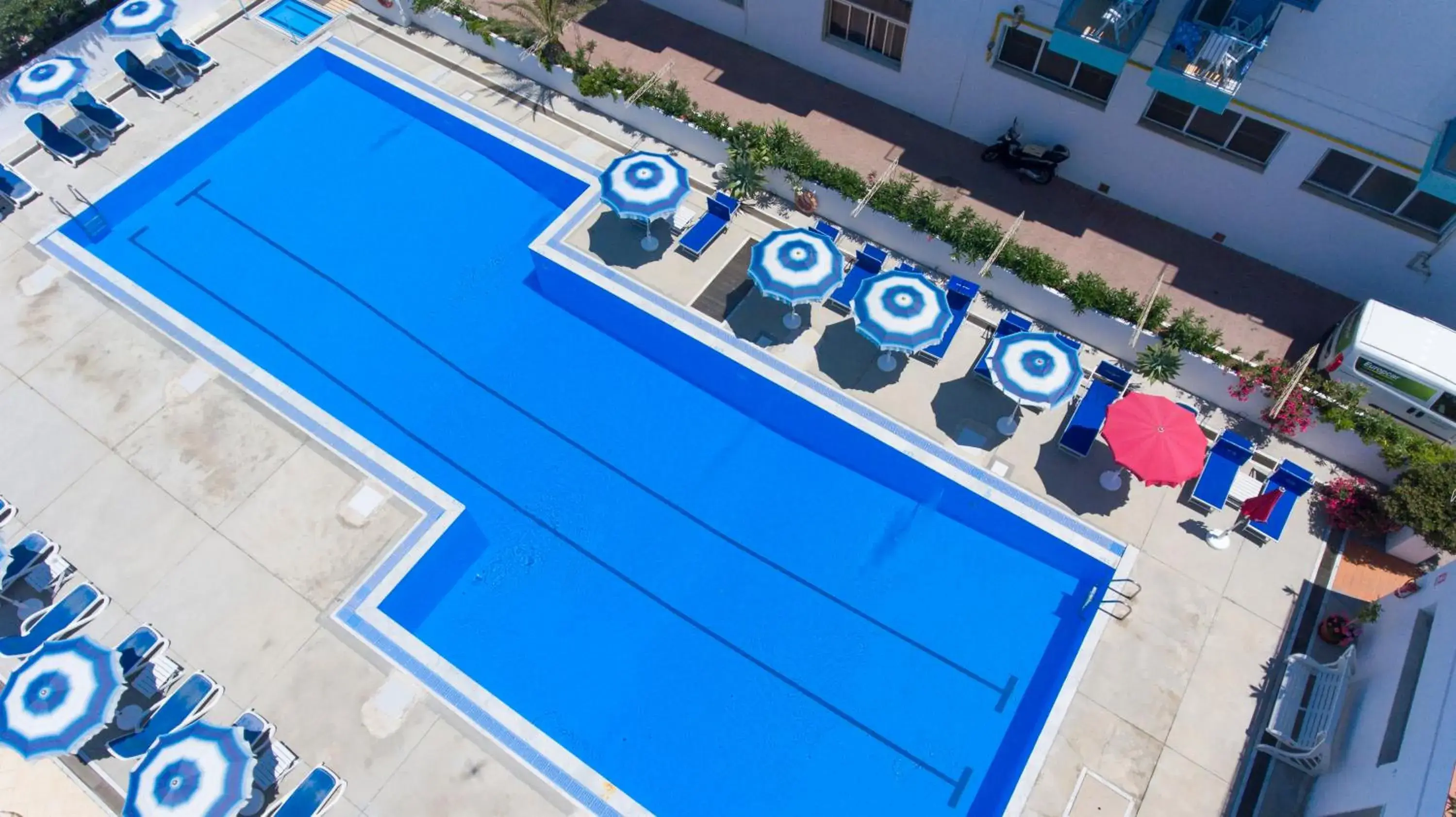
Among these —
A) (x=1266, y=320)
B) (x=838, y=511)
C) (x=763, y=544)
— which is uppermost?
(x=1266, y=320)

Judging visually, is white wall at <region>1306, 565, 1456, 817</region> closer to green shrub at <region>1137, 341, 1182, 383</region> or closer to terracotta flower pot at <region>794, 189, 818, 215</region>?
green shrub at <region>1137, 341, 1182, 383</region>

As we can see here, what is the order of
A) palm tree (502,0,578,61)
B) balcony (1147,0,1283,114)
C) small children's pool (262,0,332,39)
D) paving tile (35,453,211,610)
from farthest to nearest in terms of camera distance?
small children's pool (262,0,332,39) → palm tree (502,0,578,61) → paving tile (35,453,211,610) → balcony (1147,0,1283,114)

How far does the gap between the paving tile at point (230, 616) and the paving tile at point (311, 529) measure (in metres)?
0.31

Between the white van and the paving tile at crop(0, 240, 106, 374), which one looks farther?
the paving tile at crop(0, 240, 106, 374)

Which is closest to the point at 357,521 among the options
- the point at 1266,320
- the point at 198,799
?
the point at 198,799

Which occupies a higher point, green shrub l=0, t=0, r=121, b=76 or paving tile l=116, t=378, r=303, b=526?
green shrub l=0, t=0, r=121, b=76

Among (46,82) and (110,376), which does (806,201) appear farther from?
(46,82)

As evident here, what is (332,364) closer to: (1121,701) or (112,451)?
(112,451)

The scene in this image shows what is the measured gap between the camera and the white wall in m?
11.1

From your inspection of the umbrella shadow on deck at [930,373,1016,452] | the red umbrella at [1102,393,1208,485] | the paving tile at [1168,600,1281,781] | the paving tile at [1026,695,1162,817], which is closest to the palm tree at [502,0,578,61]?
the umbrella shadow on deck at [930,373,1016,452]

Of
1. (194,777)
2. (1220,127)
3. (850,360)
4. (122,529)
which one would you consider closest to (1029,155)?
(1220,127)

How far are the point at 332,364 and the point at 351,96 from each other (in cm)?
914

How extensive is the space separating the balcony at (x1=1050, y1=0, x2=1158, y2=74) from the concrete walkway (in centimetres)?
395

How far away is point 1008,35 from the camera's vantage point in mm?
18906
